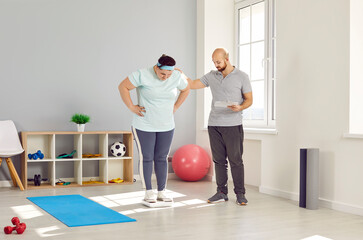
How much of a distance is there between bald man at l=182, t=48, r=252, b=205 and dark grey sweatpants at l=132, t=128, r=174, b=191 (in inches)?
20.4

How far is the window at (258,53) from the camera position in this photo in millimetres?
5852

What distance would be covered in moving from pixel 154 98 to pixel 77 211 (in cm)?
116

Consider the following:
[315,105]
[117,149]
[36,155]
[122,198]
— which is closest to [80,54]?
[117,149]

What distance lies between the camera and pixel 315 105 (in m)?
4.48

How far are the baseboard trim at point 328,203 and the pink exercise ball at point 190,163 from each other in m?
1.07

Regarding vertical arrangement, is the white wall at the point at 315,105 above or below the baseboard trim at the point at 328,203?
above

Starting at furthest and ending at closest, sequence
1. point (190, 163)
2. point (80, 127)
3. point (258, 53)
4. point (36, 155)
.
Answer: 1. point (258, 53)
2. point (190, 163)
3. point (80, 127)
4. point (36, 155)

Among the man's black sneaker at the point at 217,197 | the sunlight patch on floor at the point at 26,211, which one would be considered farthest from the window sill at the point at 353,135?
the sunlight patch on floor at the point at 26,211

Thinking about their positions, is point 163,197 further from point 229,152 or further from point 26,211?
point 26,211

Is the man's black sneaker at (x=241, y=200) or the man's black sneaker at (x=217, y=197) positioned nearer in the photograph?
Answer: the man's black sneaker at (x=241, y=200)

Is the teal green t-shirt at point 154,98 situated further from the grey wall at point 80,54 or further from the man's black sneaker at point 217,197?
the grey wall at point 80,54

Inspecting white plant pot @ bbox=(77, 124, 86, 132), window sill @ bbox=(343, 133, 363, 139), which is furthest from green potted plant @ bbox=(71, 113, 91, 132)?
window sill @ bbox=(343, 133, 363, 139)

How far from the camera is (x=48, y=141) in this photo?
5.74 meters

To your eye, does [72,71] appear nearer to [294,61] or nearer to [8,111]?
[8,111]
